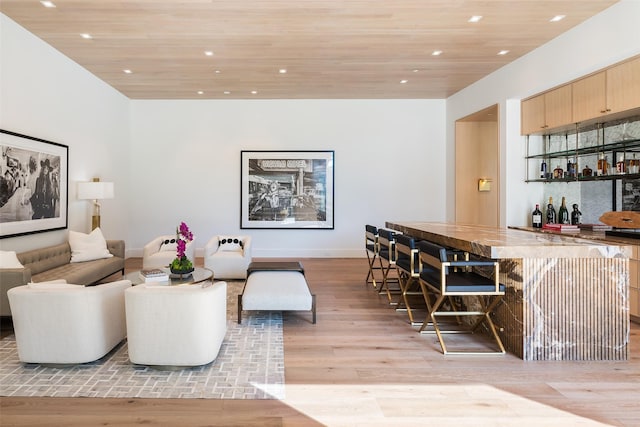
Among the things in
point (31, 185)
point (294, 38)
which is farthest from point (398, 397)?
point (31, 185)

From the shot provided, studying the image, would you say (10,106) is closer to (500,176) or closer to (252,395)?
(252,395)

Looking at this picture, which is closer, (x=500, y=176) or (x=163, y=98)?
(x=500, y=176)

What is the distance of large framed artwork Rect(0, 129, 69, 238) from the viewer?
4.56 meters

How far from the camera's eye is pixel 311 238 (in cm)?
836

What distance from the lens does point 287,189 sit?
831cm

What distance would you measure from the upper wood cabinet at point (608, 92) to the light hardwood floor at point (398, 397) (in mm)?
2471

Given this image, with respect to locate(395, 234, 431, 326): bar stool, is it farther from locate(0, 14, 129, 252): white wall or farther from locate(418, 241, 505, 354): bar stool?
locate(0, 14, 129, 252): white wall

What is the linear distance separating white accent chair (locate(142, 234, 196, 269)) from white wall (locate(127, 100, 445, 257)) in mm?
1766

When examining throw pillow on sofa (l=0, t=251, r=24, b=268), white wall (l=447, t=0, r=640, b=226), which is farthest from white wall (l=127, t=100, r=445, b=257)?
throw pillow on sofa (l=0, t=251, r=24, b=268)

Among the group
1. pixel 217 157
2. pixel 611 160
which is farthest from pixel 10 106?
pixel 611 160

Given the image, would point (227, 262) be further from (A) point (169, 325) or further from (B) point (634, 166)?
(B) point (634, 166)

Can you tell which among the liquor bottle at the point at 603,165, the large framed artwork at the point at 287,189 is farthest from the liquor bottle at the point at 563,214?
the large framed artwork at the point at 287,189

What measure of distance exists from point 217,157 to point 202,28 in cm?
381

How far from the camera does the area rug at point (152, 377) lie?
2.61 meters
